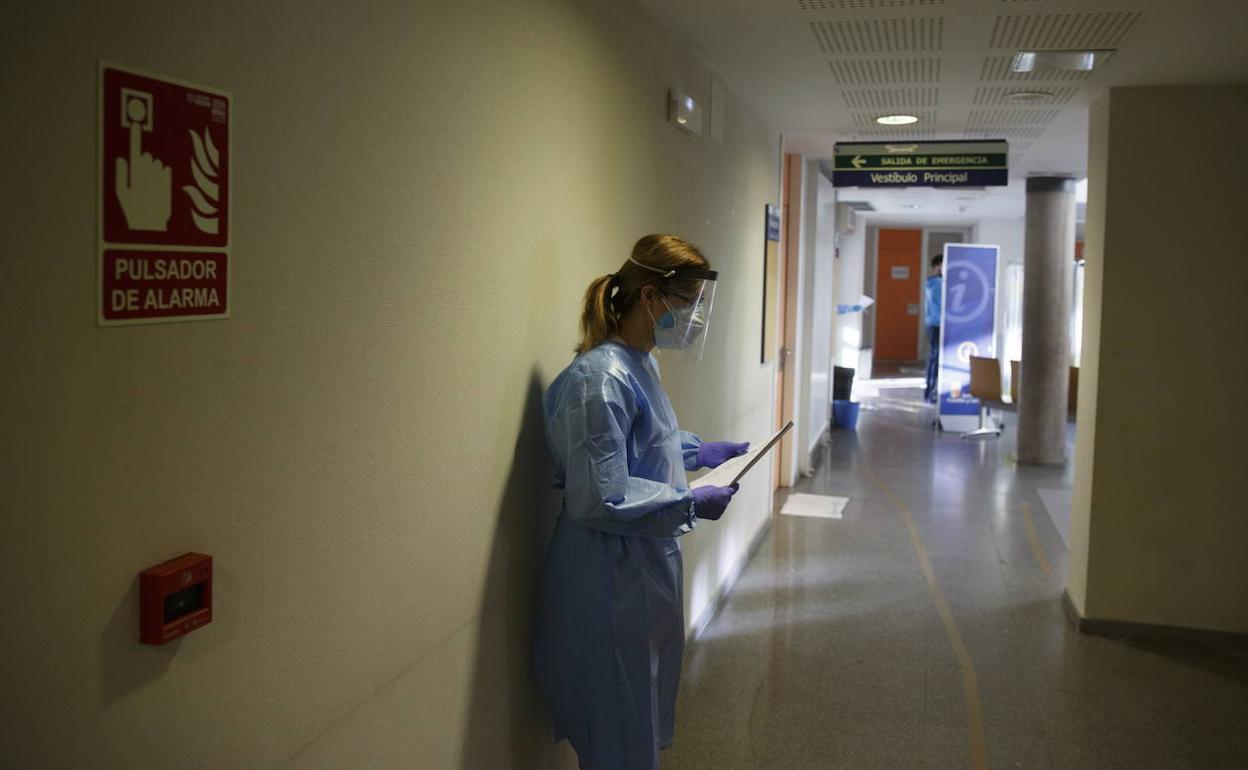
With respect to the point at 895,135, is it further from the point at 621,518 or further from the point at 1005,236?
the point at 1005,236

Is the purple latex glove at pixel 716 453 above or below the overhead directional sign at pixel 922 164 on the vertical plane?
below

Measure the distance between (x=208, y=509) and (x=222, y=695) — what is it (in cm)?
27

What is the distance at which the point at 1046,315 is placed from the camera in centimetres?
938

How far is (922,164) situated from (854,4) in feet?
9.63

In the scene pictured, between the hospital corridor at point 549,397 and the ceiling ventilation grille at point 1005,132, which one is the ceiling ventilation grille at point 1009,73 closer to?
the hospital corridor at point 549,397

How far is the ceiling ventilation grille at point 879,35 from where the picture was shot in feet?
12.7

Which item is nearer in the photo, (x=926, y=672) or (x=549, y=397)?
(x=549, y=397)

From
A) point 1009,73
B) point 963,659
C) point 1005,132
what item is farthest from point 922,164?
point 963,659

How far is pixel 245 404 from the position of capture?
1.50 metres

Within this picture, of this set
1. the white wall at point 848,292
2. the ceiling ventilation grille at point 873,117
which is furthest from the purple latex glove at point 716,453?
the white wall at point 848,292

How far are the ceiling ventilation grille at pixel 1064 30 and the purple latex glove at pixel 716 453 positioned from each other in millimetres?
1788

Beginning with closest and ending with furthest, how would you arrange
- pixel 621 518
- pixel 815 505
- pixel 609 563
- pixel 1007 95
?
pixel 621 518 → pixel 609 563 → pixel 1007 95 → pixel 815 505

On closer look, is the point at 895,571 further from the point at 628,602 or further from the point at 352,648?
the point at 352,648

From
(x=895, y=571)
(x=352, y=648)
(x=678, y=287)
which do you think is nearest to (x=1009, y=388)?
(x=895, y=571)
